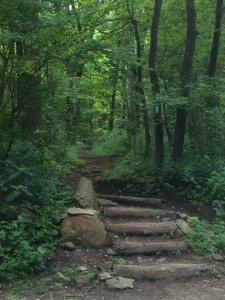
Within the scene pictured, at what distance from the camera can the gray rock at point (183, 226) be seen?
23.2ft

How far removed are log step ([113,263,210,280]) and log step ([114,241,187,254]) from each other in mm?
506

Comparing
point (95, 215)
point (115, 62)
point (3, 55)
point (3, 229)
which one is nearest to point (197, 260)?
point (95, 215)

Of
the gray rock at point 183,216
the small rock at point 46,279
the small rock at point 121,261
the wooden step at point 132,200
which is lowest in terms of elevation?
the small rock at point 121,261

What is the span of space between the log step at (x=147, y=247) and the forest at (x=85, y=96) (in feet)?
2.98

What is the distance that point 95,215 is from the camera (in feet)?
22.3

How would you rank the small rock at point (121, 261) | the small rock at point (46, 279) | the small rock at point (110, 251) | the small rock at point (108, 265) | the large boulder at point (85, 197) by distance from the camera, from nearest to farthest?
the small rock at point (46, 279), the small rock at point (108, 265), the small rock at point (121, 261), the small rock at point (110, 251), the large boulder at point (85, 197)

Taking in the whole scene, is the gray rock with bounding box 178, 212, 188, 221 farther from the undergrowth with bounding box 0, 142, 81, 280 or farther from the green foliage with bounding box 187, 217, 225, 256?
the undergrowth with bounding box 0, 142, 81, 280

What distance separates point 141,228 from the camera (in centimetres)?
709

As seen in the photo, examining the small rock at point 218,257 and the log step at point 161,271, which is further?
the small rock at point 218,257

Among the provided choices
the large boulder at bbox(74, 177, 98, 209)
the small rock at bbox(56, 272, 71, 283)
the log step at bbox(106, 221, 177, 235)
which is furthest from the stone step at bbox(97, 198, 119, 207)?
the small rock at bbox(56, 272, 71, 283)

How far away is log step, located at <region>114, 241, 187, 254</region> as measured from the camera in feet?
21.1

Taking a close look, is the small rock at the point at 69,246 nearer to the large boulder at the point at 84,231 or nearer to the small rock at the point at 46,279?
the large boulder at the point at 84,231

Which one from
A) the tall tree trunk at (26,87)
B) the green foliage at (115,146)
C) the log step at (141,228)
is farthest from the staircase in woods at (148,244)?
the green foliage at (115,146)

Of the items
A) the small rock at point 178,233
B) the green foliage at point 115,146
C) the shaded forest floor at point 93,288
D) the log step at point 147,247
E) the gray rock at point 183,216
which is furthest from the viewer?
the green foliage at point 115,146
